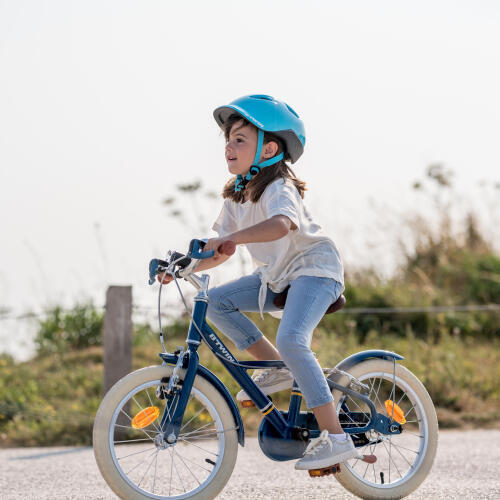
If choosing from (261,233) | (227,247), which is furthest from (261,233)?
(227,247)

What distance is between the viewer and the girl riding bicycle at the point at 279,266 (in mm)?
3615

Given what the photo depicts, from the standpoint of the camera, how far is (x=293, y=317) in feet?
11.8

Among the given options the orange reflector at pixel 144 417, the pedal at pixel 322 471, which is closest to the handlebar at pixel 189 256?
the orange reflector at pixel 144 417

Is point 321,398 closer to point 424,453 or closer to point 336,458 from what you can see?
point 336,458

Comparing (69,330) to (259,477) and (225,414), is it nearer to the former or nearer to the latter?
(259,477)

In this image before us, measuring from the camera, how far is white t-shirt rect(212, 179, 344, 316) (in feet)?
12.1

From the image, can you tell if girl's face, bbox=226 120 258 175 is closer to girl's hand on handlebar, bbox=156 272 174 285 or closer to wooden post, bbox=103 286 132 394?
girl's hand on handlebar, bbox=156 272 174 285

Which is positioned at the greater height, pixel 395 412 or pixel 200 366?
pixel 200 366

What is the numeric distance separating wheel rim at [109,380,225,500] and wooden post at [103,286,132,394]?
1.11ft

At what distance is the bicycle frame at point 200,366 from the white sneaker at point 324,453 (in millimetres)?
81

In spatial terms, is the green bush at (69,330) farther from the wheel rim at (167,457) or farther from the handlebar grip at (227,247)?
the handlebar grip at (227,247)

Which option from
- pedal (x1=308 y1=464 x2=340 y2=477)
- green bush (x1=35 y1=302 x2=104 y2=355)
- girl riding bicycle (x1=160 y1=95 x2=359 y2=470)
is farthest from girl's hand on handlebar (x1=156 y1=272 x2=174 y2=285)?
green bush (x1=35 y1=302 x2=104 y2=355)

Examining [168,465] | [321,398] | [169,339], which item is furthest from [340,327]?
[321,398]

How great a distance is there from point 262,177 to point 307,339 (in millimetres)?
728
